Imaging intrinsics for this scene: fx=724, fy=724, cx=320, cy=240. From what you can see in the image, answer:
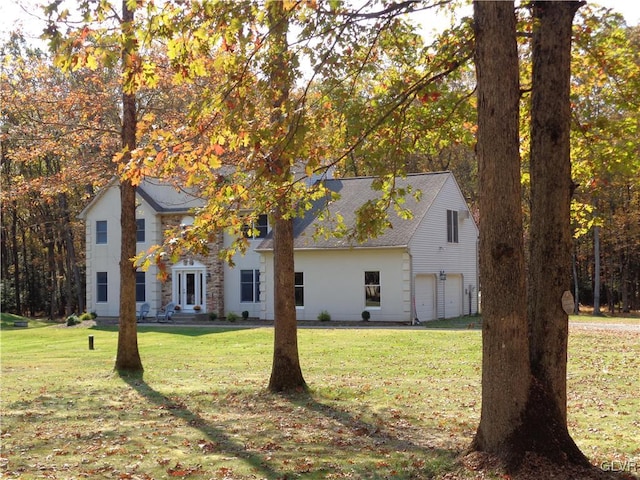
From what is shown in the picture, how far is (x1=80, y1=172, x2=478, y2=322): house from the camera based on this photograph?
2895cm

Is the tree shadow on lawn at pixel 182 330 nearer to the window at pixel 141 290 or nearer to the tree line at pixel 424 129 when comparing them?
the window at pixel 141 290

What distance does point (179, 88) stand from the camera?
14.7 metres

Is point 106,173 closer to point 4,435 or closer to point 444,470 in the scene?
point 4,435

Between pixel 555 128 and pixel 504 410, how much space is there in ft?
8.67

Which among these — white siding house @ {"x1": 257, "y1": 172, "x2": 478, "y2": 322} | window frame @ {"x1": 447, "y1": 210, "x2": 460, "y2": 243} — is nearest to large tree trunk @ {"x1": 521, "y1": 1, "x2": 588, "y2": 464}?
white siding house @ {"x1": 257, "y1": 172, "x2": 478, "y2": 322}

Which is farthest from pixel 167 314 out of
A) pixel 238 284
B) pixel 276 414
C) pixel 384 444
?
pixel 384 444

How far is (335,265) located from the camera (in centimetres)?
2991

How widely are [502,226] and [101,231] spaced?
32.8m

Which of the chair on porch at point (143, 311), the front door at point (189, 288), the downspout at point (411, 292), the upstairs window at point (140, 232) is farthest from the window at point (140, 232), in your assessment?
the downspout at point (411, 292)

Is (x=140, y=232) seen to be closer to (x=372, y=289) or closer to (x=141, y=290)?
(x=141, y=290)

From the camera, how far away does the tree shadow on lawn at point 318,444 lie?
709 centimetres

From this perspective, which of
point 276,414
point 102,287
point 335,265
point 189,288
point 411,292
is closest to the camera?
point 276,414

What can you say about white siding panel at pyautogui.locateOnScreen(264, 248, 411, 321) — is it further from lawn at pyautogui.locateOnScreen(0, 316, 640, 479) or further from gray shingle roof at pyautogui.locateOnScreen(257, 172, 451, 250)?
lawn at pyautogui.locateOnScreen(0, 316, 640, 479)

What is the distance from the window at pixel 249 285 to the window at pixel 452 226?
29.1 ft
